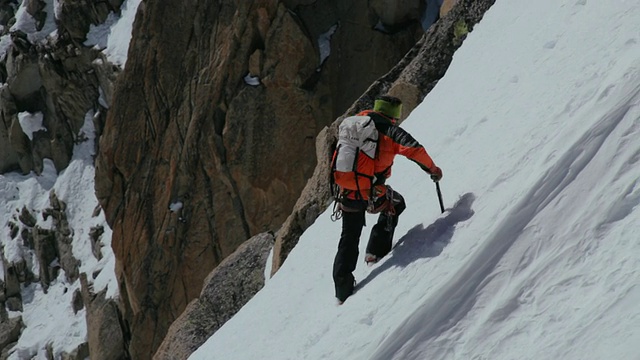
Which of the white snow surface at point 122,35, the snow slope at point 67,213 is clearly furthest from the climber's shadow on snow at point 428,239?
A: the white snow surface at point 122,35

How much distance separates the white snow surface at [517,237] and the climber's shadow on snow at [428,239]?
17 millimetres

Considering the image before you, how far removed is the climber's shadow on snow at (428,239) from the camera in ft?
21.5

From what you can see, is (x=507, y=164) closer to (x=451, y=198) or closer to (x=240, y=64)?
(x=451, y=198)

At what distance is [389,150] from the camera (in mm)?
6945

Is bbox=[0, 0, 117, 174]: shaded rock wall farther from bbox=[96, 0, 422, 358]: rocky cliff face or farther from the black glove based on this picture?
the black glove

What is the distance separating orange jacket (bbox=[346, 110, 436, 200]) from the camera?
6.68 metres

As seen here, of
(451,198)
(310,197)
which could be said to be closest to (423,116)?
(310,197)

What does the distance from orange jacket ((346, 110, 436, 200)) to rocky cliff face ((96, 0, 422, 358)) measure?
45.6ft

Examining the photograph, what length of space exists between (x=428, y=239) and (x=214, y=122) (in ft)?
52.3

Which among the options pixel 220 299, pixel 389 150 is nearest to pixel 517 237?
pixel 389 150

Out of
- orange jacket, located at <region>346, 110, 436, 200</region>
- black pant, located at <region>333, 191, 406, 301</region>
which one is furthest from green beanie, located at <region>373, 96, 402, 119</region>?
black pant, located at <region>333, 191, 406, 301</region>

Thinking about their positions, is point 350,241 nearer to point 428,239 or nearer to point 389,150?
point 428,239

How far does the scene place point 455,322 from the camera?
548 cm

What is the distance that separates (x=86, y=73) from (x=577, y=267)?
28236mm
